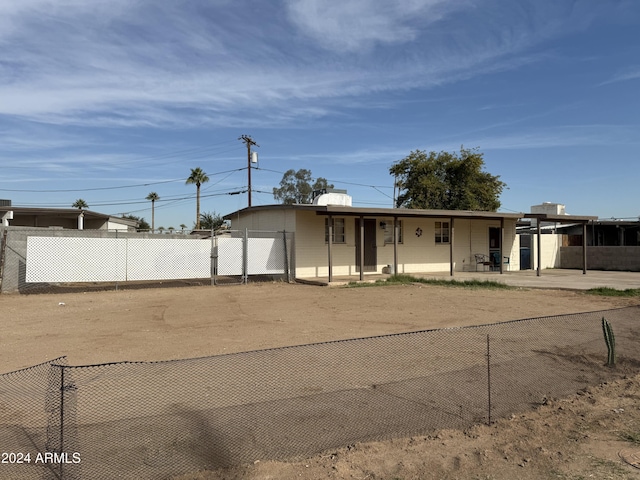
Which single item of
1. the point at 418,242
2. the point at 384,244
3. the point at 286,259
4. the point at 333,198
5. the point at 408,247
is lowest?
the point at 286,259

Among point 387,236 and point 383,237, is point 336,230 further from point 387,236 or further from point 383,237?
point 387,236

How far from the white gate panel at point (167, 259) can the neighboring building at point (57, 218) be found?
1076 centimetres

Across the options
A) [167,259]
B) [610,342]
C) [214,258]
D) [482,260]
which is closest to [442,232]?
[482,260]

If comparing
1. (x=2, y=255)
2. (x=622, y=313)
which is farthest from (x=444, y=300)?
(x=2, y=255)

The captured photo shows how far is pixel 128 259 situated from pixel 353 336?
10663 mm

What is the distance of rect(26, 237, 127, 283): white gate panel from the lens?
14.4 m

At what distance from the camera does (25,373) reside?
5.75 m

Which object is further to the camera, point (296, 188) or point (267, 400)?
point (296, 188)

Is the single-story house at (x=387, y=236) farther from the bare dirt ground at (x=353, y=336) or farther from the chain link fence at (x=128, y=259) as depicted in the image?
the bare dirt ground at (x=353, y=336)

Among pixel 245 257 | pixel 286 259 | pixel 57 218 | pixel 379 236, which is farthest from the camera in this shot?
pixel 57 218

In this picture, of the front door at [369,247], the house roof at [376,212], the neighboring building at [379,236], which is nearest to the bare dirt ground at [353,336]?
the neighboring building at [379,236]

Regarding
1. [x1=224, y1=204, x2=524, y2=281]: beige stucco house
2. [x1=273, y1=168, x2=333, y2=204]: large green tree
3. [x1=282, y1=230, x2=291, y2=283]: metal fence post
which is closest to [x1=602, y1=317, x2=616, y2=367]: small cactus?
[x1=224, y1=204, x2=524, y2=281]: beige stucco house

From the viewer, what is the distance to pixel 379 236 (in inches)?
830

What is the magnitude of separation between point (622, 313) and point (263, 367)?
692cm
